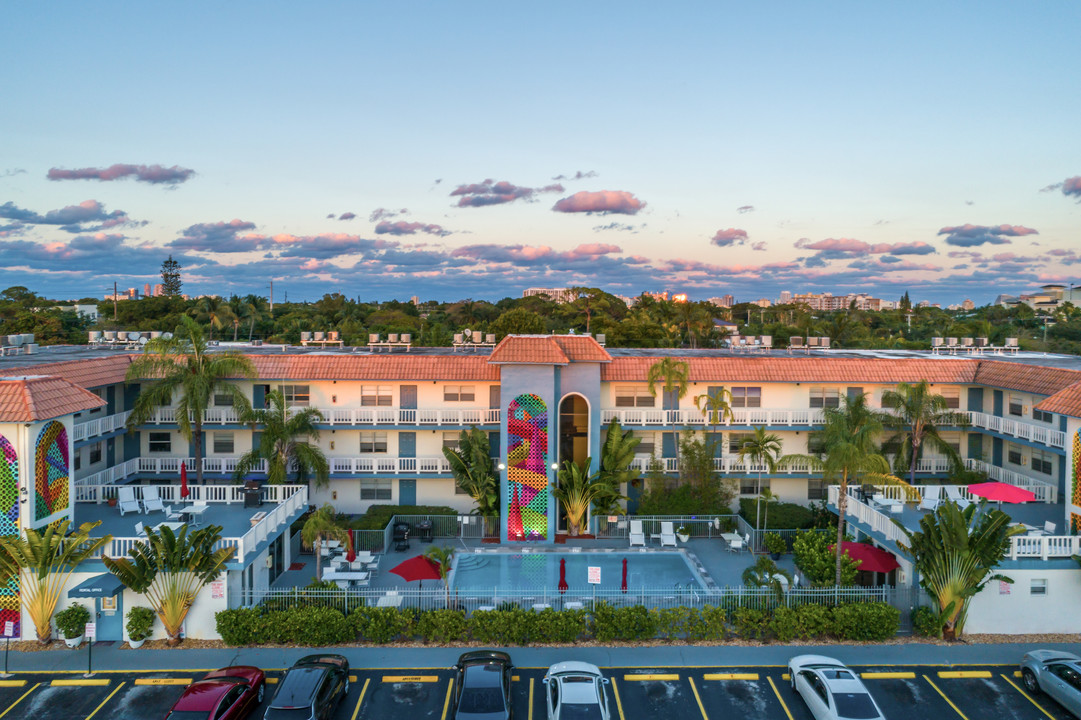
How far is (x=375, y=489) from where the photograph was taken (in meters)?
35.3

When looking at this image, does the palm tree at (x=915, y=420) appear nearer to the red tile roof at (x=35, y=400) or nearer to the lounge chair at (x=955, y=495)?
the lounge chair at (x=955, y=495)

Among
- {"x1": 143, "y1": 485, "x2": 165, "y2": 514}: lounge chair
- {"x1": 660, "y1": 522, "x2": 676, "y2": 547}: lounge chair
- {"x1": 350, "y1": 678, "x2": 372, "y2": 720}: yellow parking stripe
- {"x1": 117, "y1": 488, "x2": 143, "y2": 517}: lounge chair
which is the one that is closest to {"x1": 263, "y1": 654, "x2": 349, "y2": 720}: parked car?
{"x1": 350, "y1": 678, "x2": 372, "y2": 720}: yellow parking stripe

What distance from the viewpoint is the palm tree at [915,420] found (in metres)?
32.1

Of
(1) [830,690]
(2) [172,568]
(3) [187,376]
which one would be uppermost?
(3) [187,376]

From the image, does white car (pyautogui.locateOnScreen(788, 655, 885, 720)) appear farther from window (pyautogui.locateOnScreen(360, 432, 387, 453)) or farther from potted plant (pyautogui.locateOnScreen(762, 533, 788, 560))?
window (pyautogui.locateOnScreen(360, 432, 387, 453))

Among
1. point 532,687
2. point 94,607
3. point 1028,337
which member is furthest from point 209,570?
point 1028,337

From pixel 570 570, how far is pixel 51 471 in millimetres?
18111

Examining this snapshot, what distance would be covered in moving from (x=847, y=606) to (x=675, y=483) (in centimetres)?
1312

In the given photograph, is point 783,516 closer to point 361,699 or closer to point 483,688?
point 483,688

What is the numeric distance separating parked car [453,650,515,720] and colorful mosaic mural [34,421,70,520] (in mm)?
13517

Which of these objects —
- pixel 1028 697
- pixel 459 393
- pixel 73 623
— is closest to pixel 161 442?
pixel 459 393

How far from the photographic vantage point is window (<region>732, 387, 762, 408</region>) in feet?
117

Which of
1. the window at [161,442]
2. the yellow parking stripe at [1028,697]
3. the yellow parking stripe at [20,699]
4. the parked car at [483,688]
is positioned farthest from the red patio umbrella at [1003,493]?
the window at [161,442]

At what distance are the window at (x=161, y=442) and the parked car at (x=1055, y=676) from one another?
34.6 m
